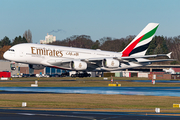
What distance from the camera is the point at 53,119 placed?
18703 mm

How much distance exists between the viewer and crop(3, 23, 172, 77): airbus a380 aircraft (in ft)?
229

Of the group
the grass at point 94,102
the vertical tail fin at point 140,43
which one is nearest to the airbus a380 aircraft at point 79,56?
the vertical tail fin at point 140,43

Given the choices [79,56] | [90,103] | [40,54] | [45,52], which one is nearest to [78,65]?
[79,56]

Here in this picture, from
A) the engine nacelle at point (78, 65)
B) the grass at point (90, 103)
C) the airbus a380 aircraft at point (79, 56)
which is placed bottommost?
the grass at point (90, 103)

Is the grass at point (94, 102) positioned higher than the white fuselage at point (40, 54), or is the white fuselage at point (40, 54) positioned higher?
the white fuselage at point (40, 54)

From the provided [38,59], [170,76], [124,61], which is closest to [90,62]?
[124,61]

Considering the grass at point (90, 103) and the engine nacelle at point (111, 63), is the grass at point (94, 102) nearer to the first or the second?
the grass at point (90, 103)

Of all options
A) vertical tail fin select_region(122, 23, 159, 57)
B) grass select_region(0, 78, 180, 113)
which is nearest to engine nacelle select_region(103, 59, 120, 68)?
vertical tail fin select_region(122, 23, 159, 57)

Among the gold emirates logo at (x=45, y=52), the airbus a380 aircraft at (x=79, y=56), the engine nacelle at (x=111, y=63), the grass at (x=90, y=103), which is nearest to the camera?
the grass at (x=90, y=103)

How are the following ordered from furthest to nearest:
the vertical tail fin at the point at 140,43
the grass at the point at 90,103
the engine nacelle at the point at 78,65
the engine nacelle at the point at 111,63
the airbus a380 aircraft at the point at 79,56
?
the vertical tail fin at the point at 140,43 < the engine nacelle at the point at 111,63 < the engine nacelle at the point at 78,65 < the airbus a380 aircraft at the point at 79,56 < the grass at the point at 90,103

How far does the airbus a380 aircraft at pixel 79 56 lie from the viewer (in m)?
69.9

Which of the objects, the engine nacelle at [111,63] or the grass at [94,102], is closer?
the grass at [94,102]

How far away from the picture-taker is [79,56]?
77500 mm

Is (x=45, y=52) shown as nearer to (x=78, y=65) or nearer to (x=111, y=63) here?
(x=78, y=65)
